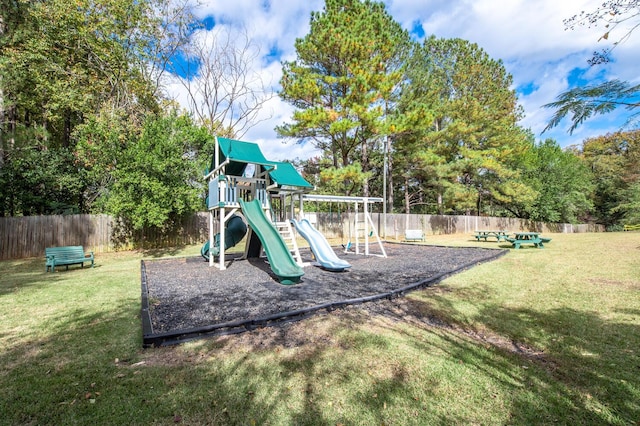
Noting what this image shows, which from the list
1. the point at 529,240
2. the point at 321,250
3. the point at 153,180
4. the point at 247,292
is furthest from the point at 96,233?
the point at 529,240

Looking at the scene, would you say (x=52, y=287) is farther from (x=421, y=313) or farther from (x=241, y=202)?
(x=421, y=313)

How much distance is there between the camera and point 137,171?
1155cm

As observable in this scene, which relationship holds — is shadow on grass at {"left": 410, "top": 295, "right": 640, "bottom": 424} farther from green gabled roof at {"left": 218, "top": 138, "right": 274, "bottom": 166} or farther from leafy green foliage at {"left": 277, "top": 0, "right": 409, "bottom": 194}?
leafy green foliage at {"left": 277, "top": 0, "right": 409, "bottom": 194}

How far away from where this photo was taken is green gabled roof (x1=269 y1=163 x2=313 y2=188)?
342 inches

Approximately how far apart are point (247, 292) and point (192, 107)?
21.5m

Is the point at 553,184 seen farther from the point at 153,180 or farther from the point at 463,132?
the point at 153,180

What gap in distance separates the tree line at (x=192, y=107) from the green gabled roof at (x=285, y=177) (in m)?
5.48

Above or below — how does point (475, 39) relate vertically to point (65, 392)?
above

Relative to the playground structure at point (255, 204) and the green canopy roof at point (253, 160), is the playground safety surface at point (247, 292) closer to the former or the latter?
the playground structure at point (255, 204)

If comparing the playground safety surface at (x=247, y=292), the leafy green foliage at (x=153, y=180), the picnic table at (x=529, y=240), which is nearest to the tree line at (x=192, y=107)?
the leafy green foliage at (x=153, y=180)

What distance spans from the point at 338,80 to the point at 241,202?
1091cm

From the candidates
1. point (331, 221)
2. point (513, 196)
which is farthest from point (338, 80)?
point (513, 196)

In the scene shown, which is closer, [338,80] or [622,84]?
[622,84]

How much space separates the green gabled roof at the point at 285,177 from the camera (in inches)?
342
